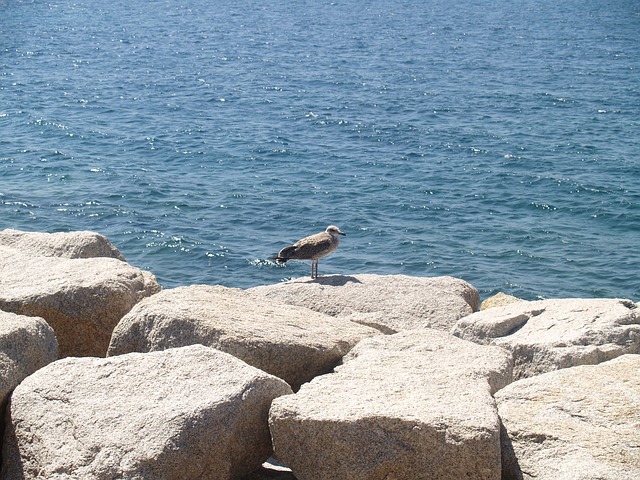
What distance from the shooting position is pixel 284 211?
25828 mm

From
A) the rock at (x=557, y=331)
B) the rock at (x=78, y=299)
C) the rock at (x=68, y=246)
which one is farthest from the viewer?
the rock at (x=68, y=246)

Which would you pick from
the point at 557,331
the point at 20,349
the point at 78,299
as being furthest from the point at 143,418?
the point at 557,331

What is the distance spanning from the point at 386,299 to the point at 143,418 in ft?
20.0

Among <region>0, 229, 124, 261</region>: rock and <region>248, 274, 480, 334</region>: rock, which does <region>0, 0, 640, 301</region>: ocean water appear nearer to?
<region>248, 274, 480, 334</region>: rock

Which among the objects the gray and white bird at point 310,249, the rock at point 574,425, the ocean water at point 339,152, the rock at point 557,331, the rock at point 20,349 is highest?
the rock at point 20,349

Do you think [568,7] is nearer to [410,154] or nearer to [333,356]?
[410,154]

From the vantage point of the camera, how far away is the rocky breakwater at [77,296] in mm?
9516

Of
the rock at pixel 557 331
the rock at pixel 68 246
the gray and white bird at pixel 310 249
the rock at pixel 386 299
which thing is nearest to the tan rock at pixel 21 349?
the rock at pixel 68 246

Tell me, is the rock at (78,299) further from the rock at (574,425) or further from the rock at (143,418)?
the rock at (574,425)

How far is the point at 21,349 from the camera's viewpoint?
7.87 m

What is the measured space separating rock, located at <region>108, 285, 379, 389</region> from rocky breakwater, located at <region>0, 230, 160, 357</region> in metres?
0.73

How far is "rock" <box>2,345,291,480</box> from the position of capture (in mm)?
6559

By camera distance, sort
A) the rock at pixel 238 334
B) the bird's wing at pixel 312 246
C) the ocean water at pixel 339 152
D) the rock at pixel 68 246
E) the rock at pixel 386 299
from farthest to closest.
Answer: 1. the ocean water at pixel 339 152
2. the bird's wing at pixel 312 246
3. the rock at pixel 68 246
4. the rock at pixel 386 299
5. the rock at pixel 238 334

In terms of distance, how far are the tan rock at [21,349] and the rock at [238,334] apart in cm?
79
